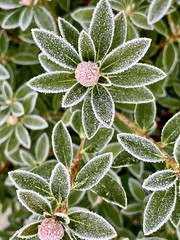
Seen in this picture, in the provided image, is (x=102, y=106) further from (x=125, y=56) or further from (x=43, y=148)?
(x=43, y=148)

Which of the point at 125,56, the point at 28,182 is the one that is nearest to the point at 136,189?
the point at 28,182

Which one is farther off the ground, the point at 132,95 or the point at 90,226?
the point at 132,95

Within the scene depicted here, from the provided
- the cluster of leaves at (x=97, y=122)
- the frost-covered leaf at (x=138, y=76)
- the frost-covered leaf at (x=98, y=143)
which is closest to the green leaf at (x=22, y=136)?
the cluster of leaves at (x=97, y=122)

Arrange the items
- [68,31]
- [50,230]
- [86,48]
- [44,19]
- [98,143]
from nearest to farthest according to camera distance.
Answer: [50,230] → [86,48] → [68,31] → [98,143] → [44,19]

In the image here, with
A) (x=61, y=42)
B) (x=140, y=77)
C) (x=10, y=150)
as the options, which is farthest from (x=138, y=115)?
(x=10, y=150)

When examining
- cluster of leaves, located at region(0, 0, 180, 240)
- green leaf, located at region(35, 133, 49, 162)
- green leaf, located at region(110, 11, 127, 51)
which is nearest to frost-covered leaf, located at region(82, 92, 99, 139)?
cluster of leaves, located at region(0, 0, 180, 240)

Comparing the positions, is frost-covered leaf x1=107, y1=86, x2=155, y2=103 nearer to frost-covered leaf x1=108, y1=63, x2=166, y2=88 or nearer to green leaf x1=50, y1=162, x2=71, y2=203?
frost-covered leaf x1=108, y1=63, x2=166, y2=88
